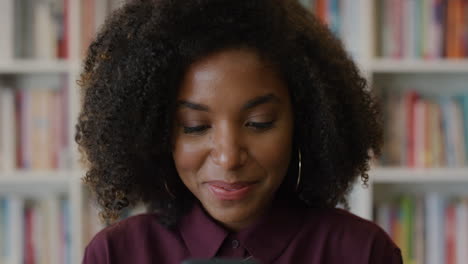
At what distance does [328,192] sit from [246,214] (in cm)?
18

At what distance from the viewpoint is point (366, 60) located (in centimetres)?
167

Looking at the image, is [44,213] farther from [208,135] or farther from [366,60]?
[208,135]

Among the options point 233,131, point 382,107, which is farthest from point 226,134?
point 382,107

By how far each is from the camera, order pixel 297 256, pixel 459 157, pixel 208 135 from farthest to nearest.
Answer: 1. pixel 459 157
2. pixel 297 256
3. pixel 208 135

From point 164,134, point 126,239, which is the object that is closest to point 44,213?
point 126,239

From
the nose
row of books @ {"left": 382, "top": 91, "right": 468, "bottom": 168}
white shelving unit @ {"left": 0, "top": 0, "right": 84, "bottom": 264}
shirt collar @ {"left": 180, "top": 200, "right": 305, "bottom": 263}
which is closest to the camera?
the nose

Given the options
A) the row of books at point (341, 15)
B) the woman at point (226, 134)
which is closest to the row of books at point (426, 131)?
the row of books at point (341, 15)

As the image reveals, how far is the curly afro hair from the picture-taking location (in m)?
0.73

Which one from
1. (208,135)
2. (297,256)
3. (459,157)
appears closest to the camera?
(208,135)

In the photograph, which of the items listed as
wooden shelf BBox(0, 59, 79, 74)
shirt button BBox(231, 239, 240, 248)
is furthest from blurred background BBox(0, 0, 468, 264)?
shirt button BBox(231, 239, 240, 248)

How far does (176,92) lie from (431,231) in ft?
4.31

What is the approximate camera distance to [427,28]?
175 cm

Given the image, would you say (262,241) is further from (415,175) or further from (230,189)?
(415,175)

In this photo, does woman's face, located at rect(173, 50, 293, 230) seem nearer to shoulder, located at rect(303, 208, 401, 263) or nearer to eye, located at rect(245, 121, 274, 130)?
eye, located at rect(245, 121, 274, 130)
